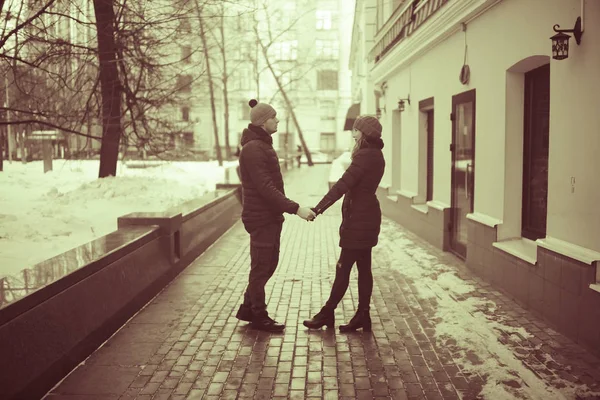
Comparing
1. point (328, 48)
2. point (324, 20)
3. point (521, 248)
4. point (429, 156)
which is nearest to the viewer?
point (521, 248)

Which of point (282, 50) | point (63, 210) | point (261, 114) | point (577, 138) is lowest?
point (63, 210)

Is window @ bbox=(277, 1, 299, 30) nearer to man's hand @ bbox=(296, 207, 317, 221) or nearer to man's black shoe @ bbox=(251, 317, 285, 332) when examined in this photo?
man's hand @ bbox=(296, 207, 317, 221)

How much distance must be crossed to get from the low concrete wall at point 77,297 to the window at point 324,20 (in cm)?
5828

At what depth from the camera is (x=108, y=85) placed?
13.5 meters

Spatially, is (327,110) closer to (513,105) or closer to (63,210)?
(63,210)

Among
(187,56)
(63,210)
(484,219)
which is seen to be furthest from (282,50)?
(484,219)

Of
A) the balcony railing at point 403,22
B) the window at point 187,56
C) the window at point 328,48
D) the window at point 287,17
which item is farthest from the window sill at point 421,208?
the window at point 328,48

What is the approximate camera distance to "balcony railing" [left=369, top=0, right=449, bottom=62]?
37.5 ft

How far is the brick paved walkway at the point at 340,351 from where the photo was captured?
461 cm

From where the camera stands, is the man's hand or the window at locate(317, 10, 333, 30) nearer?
the man's hand

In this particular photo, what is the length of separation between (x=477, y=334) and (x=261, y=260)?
2.03m

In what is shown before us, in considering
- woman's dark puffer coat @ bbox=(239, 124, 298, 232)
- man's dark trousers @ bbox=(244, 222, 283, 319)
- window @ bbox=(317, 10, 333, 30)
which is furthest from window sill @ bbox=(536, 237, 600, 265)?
window @ bbox=(317, 10, 333, 30)

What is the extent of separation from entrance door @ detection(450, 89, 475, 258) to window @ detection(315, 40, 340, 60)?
52892 millimetres

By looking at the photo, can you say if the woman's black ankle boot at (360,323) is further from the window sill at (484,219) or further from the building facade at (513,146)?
the window sill at (484,219)
